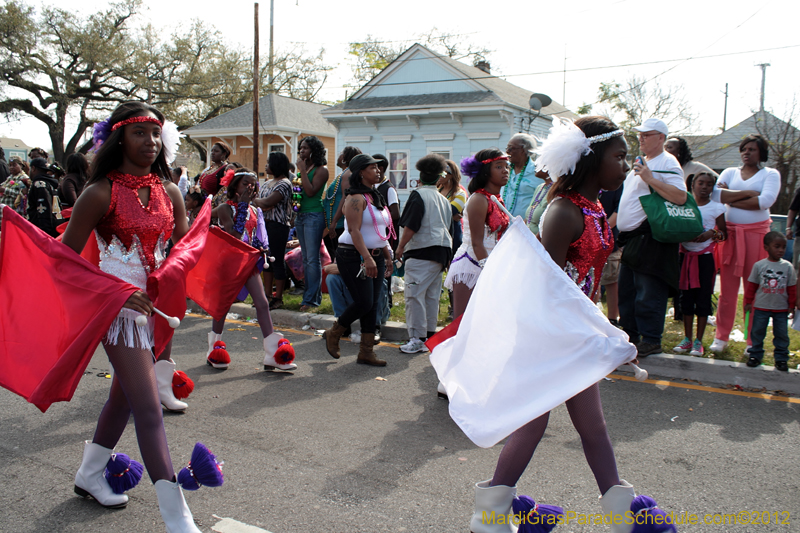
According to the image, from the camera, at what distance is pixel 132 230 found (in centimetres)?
313

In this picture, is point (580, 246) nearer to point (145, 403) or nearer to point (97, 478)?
point (145, 403)

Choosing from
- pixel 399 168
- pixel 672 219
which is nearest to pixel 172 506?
pixel 672 219

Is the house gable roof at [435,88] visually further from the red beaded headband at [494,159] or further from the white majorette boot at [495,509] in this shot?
the white majorette boot at [495,509]

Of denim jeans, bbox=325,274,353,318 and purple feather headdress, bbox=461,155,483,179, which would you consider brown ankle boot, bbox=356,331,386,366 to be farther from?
purple feather headdress, bbox=461,155,483,179

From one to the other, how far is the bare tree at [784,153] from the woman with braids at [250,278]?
20081 millimetres

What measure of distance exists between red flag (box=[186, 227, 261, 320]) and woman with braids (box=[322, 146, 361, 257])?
223 cm

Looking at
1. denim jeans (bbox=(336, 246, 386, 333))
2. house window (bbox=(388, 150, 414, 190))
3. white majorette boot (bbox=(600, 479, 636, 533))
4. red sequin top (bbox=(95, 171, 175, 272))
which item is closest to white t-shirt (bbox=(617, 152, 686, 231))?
denim jeans (bbox=(336, 246, 386, 333))

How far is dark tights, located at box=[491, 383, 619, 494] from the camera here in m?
2.56

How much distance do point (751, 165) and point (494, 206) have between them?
3.54m

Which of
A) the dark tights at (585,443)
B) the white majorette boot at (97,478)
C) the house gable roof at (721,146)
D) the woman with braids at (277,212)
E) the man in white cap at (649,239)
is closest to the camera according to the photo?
the dark tights at (585,443)

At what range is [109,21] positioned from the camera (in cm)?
3281

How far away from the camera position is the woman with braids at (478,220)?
4863mm

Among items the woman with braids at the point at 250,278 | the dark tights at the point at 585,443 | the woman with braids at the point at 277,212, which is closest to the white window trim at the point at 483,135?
the woman with braids at the point at 277,212

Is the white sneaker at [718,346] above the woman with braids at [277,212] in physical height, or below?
below
